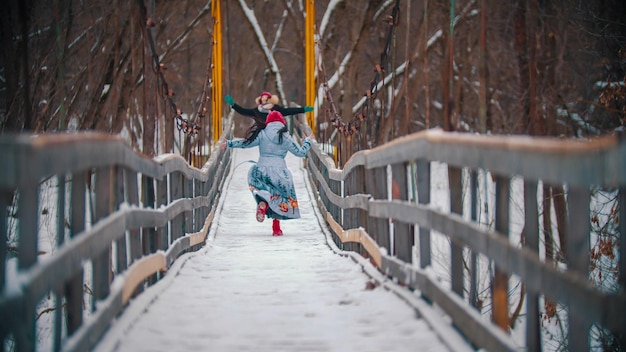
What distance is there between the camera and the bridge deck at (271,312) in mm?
4887

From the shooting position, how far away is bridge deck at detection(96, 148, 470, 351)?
4.89 meters

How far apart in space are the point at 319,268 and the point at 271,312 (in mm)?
2387

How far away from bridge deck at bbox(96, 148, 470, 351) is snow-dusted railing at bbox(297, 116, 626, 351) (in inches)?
7.7

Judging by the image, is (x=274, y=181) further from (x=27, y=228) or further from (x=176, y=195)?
(x=27, y=228)

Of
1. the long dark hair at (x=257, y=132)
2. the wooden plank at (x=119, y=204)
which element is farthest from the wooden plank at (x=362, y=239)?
the wooden plank at (x=119, y=204)

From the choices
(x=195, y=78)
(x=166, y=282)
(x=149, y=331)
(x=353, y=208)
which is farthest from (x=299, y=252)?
(x=195, y=78)

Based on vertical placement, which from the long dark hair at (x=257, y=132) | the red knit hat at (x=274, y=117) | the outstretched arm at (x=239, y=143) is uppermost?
the red knit hat at (x=274, y=117)

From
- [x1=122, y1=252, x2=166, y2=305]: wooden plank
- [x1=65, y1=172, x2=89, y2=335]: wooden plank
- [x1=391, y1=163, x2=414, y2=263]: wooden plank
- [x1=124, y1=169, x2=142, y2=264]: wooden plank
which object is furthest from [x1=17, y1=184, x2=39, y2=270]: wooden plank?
[x1=391, y1=163, x2=414, y2=263]: wooden plank

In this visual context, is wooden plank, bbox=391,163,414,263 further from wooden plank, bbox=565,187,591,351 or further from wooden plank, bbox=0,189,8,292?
wooden plank, bbox=0,189,8,292

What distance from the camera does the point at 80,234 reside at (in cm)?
454

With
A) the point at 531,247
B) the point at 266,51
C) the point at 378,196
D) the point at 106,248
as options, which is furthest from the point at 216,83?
the point at 531,247

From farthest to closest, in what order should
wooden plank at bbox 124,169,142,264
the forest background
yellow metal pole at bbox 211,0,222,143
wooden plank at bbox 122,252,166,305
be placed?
yellow metal pole at bbox 211,0,222,143 → the forest background → wooden plank at bbox 124,169,142,264 → wooden plank at bbox 122,252,166,305

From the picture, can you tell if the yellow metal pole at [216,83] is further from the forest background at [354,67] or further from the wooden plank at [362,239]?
the wooden plank at [362,239]

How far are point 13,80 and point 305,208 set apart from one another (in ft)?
15.7
